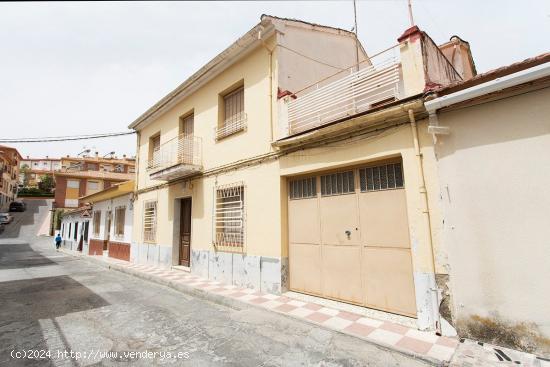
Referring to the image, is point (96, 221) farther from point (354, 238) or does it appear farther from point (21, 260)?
point (354, 238)

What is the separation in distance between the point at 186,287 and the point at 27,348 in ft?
11.1

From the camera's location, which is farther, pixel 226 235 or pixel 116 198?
pixel 116 198

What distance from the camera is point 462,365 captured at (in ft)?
9.75

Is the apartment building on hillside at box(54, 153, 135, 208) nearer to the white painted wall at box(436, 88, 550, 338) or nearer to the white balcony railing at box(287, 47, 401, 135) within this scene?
the white balcony railing at box(287, 47, 401, 135)

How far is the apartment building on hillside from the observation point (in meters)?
37.6

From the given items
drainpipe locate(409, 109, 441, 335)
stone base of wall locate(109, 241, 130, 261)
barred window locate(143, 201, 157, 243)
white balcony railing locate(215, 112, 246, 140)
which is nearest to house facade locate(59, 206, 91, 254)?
stone base of wall locate(109, 241, 130, 261)

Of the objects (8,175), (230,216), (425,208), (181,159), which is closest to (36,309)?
(230,216)

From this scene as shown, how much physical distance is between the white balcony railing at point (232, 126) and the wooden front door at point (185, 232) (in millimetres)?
2919

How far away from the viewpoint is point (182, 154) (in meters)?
9.15

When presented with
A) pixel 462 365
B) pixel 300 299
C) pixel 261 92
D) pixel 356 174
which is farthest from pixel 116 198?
pixel 462 365

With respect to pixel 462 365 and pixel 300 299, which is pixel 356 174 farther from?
pixel 462 365

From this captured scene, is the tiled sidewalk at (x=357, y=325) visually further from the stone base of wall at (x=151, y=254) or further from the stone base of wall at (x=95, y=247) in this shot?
the stone base of wall at (x=95, y=247)

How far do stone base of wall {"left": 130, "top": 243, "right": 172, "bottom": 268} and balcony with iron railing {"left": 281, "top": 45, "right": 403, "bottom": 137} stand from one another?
651cm

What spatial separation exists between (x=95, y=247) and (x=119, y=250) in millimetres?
4518
